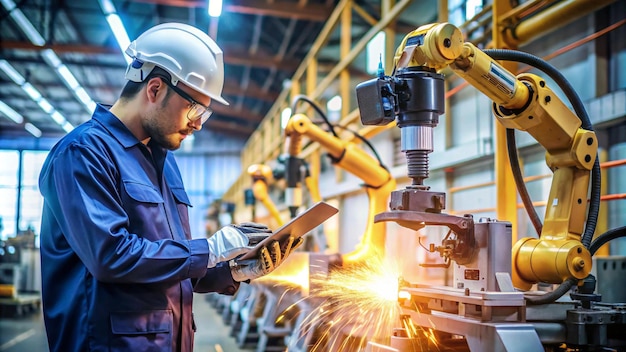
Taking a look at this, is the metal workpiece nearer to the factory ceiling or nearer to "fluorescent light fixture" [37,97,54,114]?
the factory ceiling

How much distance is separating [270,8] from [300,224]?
7.88 meters

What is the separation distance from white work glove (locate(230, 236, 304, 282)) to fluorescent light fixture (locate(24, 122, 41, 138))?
68.5ft

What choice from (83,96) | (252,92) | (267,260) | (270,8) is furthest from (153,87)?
(83,96)

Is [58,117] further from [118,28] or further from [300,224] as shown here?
[300,224]

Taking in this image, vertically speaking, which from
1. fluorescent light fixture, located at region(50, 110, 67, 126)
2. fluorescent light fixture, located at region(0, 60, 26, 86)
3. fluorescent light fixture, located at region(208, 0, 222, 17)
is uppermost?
fluorescent light fixture, located at region(0, 60, 26, 86)

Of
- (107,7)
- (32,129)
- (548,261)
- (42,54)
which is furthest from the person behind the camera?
(32,129)

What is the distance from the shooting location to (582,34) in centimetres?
381

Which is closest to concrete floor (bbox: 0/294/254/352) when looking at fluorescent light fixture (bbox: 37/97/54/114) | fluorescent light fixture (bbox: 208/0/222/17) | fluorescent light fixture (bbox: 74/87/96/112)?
fluorescent light fixture (bbox: 208/0/222/17)

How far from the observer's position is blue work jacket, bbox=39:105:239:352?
187cm

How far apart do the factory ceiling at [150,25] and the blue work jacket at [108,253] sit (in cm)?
638

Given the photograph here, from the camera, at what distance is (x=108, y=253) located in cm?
185

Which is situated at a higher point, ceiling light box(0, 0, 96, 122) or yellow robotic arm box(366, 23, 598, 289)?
ceiling light box(0, 0, 96, 122)

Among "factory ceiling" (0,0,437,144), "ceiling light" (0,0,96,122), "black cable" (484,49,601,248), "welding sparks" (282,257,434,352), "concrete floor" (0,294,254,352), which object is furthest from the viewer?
"ceiling light" (0,0,96,122)

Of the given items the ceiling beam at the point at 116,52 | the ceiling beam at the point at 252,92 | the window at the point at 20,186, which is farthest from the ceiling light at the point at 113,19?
the window at the point at 20,186
